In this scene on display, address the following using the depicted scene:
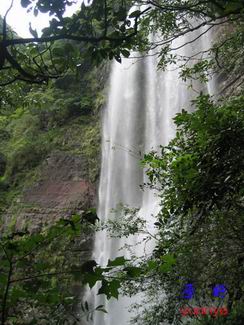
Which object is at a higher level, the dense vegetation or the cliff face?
the cliff face

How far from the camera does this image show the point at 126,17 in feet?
6.64

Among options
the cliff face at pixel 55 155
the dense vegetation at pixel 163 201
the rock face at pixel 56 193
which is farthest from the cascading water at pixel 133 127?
the dense vegetation at pixel 163 201

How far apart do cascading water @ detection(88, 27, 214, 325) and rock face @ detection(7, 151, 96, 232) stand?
661 mm

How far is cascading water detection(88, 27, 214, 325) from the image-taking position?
11425 millimetres

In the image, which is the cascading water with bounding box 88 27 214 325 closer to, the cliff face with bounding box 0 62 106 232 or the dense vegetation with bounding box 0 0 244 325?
the cliff face with bounding box 0 62 106 232

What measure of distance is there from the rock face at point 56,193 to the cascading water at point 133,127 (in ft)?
2.17

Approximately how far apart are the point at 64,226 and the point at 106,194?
10.8m

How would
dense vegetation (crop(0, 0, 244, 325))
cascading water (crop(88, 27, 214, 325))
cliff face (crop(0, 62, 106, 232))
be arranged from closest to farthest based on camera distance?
1. dense vegetation (crop(0, 0, 244, 325))
2. cascading water (crop(88, 27, 214, 325))
3. cliff face (crop(0, 62, 106, 232))

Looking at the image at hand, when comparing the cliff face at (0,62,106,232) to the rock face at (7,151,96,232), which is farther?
the cliff face at (0,62,106,232)

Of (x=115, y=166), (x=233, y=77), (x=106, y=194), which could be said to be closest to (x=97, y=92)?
(x=115, y=166)

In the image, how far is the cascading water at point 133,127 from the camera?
1143 centimetres

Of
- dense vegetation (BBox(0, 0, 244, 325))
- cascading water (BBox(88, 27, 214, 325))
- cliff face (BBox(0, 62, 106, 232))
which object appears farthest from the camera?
cliff face (BBox(0, 62, 106, 232))

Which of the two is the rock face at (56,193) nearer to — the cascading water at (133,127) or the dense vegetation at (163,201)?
the cascading water at (133,127)

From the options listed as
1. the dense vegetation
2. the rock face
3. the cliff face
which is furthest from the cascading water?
the dense vegetation
